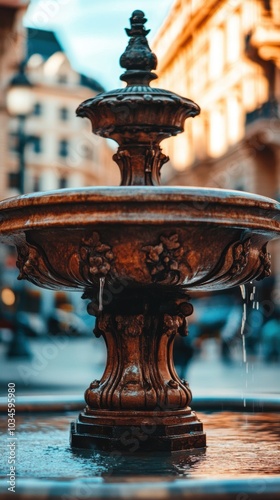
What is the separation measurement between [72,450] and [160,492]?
79.6 inches

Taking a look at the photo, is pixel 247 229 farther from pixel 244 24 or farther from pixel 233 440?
pixel 244 24

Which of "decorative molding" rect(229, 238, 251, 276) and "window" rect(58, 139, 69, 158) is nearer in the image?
"decorative molding" rect(229, 238, 251, 276)

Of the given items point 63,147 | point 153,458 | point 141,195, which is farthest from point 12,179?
point 141,195

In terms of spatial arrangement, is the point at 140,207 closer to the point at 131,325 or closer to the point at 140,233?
the point at 140,233

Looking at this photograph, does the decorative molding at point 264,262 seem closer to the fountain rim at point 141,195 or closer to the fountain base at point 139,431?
the fountain rim at point 141,195

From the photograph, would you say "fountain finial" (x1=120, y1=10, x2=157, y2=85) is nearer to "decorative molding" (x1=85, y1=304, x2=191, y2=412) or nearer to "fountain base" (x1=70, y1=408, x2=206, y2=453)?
"decorative molding" (x1=85, y1=304, x2=191, y2=412)

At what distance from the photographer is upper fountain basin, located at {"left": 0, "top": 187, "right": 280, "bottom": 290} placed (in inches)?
172

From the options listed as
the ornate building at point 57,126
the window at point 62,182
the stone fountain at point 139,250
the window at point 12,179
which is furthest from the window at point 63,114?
the stone fountain at point 139,250

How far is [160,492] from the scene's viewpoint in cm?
293

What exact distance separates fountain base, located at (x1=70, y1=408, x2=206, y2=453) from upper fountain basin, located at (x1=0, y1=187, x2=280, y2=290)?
0.64 meters

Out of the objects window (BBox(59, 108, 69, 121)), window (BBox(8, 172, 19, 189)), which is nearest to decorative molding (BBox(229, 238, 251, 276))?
window (BBox(8, 172, 19, 189))

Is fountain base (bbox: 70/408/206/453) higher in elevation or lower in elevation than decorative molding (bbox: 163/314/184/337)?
lower

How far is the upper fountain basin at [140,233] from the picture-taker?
436 centimetres

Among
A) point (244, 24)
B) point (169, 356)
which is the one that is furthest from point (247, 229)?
point (244, 24)
